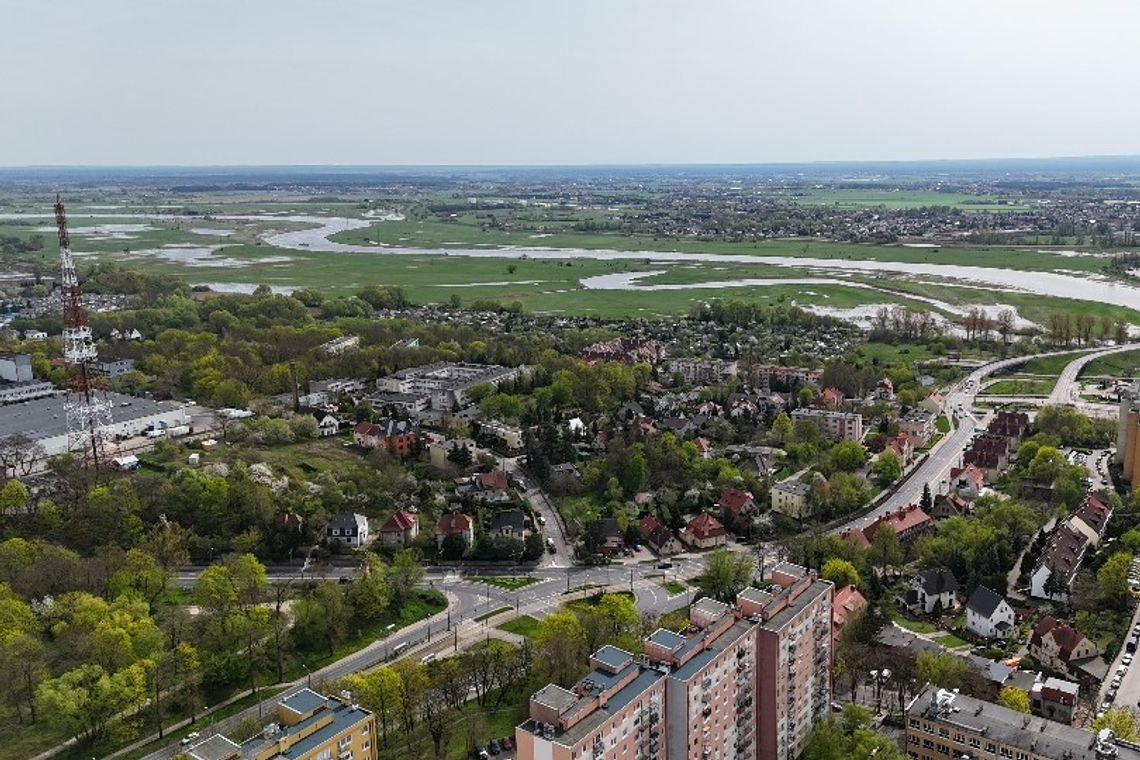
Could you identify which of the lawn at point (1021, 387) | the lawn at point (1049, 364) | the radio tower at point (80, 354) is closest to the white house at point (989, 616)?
the lawn at point (1021, 387)

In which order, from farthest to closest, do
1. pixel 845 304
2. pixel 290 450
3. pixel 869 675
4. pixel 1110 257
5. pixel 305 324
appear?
pixel 1110 257 < pixel 845 304 < pixel 305 324 < pixel 290 450 < pixel 869 675

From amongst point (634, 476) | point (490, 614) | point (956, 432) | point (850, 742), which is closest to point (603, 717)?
point (850, 742)

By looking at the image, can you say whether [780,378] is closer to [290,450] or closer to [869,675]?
[290,450]

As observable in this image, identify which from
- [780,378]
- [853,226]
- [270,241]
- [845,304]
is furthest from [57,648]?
[853,226]

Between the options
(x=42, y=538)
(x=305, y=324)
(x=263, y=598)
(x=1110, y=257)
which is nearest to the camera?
(x=263, y=598)

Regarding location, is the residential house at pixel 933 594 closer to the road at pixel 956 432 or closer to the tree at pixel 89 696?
the road at pixel 956 432

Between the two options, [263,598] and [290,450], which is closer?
[263,598]

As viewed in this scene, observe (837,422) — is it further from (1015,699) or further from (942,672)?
(1015,699)
